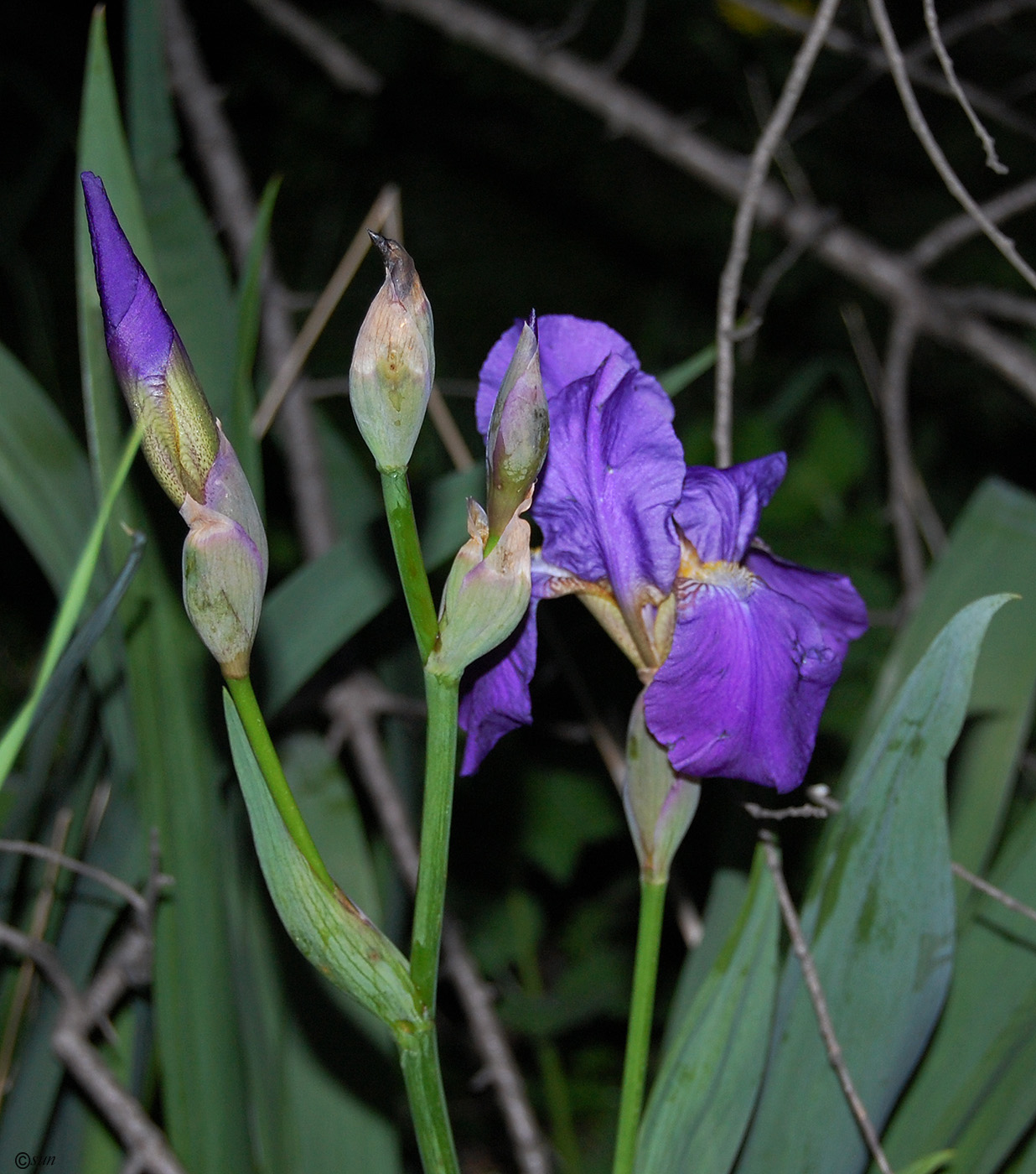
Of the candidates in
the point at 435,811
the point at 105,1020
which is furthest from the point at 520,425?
the point at 105,1020

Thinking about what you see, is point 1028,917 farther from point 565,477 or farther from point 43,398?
point 43,398

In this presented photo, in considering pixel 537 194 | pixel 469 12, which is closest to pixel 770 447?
pixel 469 12

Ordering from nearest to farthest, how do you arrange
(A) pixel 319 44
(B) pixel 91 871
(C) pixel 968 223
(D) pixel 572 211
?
(B) pixel 91 871 → (C) pixel 968 223 → (A) pixel 319 44 → (D) pixel 572 211

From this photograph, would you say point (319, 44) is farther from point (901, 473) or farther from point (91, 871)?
point (91, 871)

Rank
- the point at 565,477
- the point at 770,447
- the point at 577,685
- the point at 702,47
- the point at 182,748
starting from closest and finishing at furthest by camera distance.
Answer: the point at 565,477 < the point at 182,748 < the point at 577,685 < the point at 770,447 < the point at 702,47

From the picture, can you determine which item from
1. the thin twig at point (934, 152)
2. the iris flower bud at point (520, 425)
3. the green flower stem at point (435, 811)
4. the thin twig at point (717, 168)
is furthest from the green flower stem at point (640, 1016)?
the thin twig at point (717, 168)

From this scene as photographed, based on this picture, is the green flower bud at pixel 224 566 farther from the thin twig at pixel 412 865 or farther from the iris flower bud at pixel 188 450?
the thin twig at pixel 412 865
